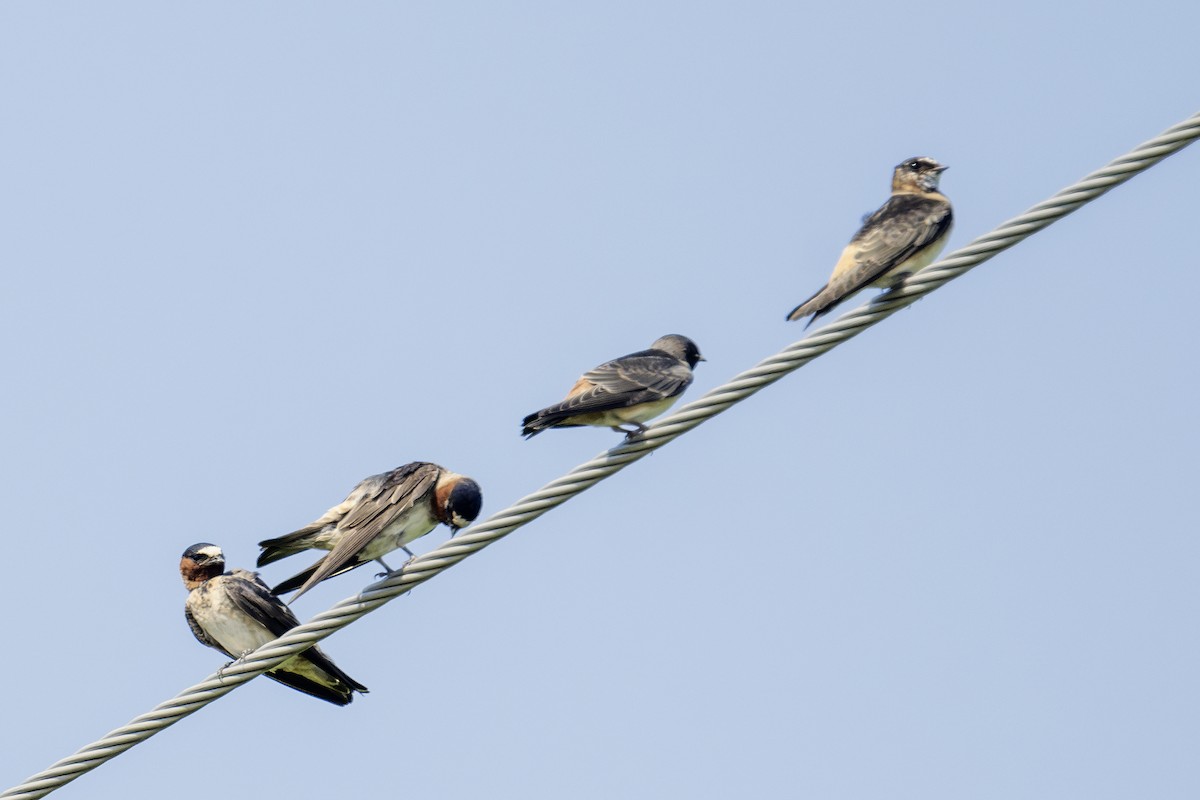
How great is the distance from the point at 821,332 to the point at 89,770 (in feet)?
12.6

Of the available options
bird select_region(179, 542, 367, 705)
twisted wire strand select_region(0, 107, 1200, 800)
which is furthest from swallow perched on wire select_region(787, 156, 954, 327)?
bird select_region(179, 542, 367, 705)

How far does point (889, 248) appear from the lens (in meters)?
10.3

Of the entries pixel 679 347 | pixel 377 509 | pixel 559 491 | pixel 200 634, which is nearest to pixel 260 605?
pixel 200 634

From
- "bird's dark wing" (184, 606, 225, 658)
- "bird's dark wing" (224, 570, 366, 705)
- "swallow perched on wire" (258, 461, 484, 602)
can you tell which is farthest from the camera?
"bird's dark wing" (184, 606, 225, 658)

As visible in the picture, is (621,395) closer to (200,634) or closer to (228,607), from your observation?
(228,607)

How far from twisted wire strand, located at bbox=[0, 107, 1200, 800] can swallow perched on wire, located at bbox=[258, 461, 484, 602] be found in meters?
2.59

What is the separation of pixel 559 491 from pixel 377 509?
3.49 m

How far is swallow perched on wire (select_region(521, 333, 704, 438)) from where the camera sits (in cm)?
1034

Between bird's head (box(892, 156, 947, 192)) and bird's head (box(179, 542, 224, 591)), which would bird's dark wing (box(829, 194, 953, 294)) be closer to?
bird's head (box(892, 156, 947, 192))

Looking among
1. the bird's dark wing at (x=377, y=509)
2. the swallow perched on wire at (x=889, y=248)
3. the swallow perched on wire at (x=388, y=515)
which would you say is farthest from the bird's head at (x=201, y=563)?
the swallow perched on wire at (x=889, y=248)

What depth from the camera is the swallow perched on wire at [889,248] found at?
1015 cm

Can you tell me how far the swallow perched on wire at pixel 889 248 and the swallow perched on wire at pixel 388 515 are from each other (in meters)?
2.78

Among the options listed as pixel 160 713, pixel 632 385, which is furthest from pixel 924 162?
pixel 160 713

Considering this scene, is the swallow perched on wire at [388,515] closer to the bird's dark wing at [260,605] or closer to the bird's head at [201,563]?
the bird's dark wing at [260,605]
